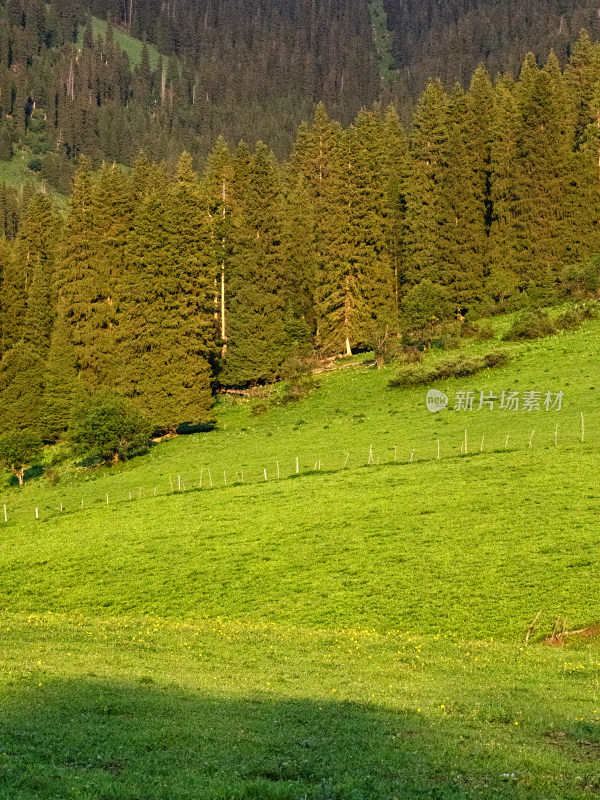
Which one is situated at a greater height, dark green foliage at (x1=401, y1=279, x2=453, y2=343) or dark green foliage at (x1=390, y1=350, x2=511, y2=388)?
dark green foliage at (x1=401, y1=279, x2=453, y2=343)

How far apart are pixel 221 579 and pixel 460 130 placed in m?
60.2

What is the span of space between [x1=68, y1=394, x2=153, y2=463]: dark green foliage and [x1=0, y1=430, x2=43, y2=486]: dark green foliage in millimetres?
3156

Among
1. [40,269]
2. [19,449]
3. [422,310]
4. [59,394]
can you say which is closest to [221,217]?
[40,269]

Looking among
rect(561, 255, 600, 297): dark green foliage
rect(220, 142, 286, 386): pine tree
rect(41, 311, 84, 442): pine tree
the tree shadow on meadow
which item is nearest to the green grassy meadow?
the tree shadow on meadow

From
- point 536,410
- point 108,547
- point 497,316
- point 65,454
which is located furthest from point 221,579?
point 497,316

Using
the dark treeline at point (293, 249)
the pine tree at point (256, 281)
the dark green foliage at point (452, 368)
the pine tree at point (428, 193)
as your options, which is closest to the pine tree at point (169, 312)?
the dark treeline at point (293, 249)

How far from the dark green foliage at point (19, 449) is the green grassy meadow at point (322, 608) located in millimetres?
2039

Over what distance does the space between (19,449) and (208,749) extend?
50078 mm

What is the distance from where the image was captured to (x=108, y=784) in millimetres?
11539

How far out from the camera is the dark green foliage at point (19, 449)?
60.3 m

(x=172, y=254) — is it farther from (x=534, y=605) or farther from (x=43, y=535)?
(x=534, y=605)

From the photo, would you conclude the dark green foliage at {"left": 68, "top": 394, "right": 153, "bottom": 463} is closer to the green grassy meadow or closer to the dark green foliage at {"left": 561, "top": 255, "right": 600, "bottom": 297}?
the green grassy meadow

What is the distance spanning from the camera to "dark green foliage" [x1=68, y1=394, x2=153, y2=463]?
57969 mm

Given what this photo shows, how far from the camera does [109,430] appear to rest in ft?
191
